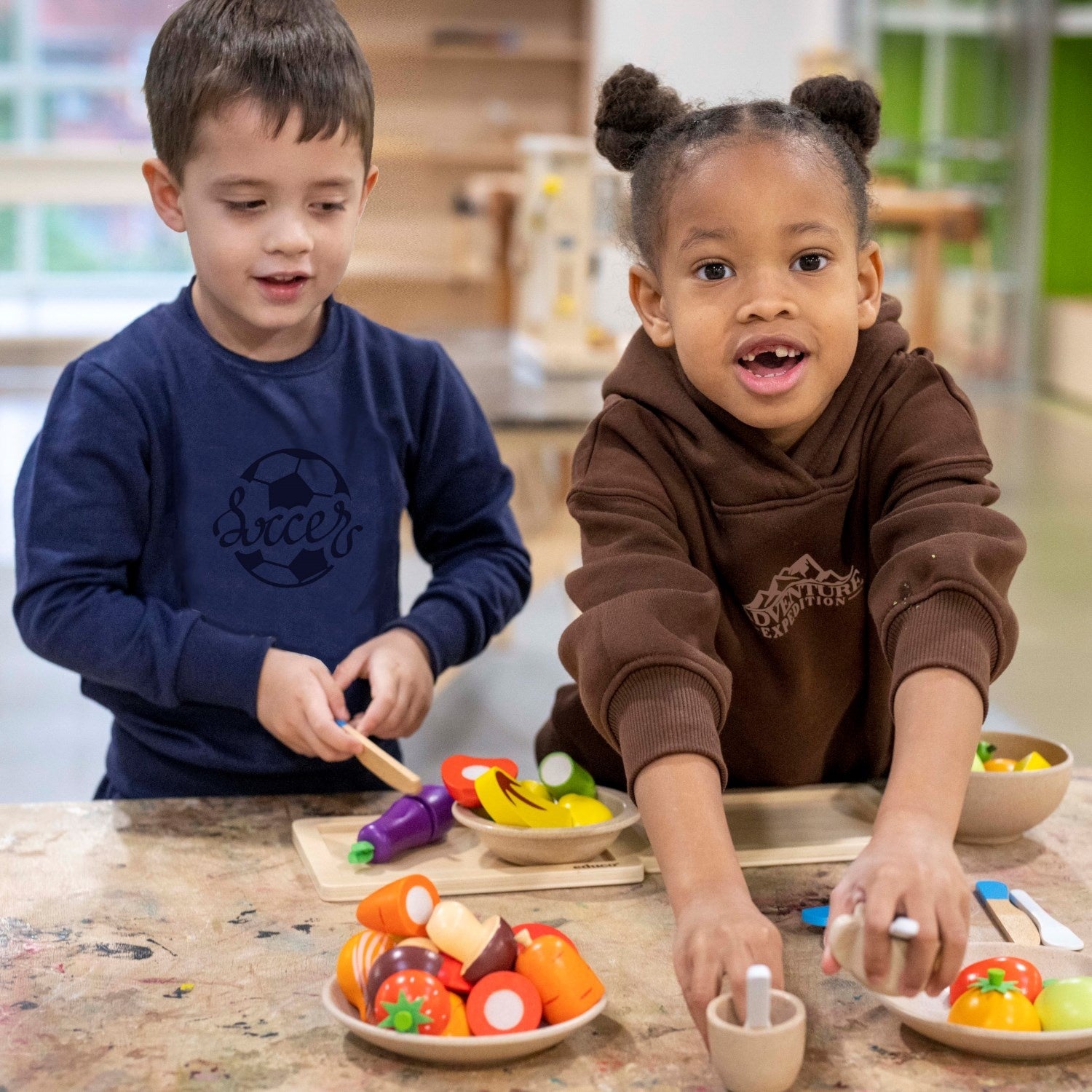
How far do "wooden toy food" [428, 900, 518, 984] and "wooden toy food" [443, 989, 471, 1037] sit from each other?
0.02 meters

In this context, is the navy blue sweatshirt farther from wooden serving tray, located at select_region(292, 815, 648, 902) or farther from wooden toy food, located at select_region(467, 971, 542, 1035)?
wooden toy food, located at select_region(467, 971, 542, 1035)

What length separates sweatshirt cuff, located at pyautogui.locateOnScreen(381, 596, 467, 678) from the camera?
1109 millimetres

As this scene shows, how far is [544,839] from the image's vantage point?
877 millimetres


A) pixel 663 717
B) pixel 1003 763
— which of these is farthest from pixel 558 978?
pixel 1003 763

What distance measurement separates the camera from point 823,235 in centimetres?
85

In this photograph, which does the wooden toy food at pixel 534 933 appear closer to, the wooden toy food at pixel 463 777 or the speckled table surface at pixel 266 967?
the speckled table surface at pixel 266 967

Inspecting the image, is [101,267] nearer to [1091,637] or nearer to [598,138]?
[1091,637]

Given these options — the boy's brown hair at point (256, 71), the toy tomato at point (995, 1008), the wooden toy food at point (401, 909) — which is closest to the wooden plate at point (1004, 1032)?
the toy tomato at point (995, 1008)

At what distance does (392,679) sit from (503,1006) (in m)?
0.41

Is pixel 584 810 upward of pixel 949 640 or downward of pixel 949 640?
downward

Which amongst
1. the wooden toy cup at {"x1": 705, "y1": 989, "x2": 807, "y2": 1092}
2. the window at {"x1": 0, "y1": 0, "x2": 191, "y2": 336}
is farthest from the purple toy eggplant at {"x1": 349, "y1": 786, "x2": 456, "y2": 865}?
the window at {"x1": 0, "y1": 0, "x2": 191, "y2": 336}

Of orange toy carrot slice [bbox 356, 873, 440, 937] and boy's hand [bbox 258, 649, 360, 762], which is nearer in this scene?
→ orange toy carrot slice [bbox 356, 873, 440, 937]

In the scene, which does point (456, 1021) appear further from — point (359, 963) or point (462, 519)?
point (462, 519)

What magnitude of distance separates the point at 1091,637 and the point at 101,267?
6.68 m
